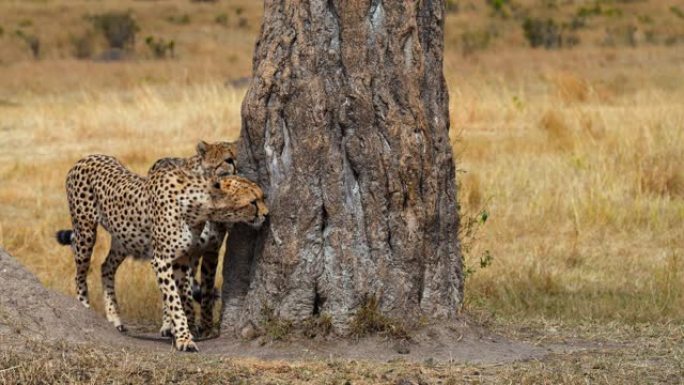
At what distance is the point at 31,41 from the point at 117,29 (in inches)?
78.9

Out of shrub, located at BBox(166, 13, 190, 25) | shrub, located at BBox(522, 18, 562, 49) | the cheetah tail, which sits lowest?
shrub, located at BBox(166, 13, 190, 25)

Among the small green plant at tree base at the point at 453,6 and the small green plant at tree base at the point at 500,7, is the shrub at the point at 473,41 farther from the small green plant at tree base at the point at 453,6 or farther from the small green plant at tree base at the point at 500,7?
the small green plant at tree base at the point at 453,6

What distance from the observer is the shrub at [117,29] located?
Result: 26797mm

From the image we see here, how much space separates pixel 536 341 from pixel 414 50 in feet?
5.24

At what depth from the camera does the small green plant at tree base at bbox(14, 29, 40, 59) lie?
2529 centimetres

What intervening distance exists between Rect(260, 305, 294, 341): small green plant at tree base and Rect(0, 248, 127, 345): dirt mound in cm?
69

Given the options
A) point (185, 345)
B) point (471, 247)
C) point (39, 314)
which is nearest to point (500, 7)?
point (471, 247)

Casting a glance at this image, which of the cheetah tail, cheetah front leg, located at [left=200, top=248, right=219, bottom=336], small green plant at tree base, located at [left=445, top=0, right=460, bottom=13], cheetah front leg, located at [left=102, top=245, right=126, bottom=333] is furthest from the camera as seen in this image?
small green plant at tree base, located at [left=445, top=0, right=460, bottom=13]

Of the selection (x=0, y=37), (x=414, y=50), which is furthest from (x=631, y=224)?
(x=0, y=37)

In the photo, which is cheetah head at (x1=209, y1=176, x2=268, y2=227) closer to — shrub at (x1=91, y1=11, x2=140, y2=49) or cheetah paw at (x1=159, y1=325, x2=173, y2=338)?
cheetah paw at (x1=159, y1=325, x2=173, y2=338)

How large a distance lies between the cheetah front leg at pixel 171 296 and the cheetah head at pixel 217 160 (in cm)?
49

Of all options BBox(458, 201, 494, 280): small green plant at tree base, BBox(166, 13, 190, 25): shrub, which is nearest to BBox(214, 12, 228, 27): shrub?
BBox(166, 13, 190, 25): shrub

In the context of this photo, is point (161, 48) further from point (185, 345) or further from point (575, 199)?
point (185, 345)

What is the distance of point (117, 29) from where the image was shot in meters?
27.3
